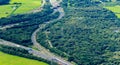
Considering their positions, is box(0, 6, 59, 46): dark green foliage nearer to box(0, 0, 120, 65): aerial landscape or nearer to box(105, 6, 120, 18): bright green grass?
box(0, 0, 120, 65): aerial landscape

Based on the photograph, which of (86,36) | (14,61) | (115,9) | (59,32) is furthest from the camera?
(115,9)

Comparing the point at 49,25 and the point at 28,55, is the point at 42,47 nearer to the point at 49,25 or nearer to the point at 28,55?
the point at 28,55

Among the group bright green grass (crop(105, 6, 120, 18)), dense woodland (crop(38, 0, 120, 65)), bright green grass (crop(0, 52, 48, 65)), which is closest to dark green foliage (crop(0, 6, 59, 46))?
dense woodland (crop(38, 0, 120, 65))

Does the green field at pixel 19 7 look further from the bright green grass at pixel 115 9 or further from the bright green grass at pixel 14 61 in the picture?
the bright green grass at pixel 14 61

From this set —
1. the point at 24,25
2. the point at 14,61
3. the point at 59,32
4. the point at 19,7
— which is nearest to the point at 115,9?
the point at 19,7

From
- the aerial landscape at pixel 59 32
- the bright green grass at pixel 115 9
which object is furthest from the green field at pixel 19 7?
the bright green grass at pixel 115 9

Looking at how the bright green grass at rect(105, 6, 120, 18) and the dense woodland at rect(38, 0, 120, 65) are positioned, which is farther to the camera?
the bright green grass at rect(105, 6, 120, 18)

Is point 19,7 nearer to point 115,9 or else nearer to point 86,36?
point 86,36
